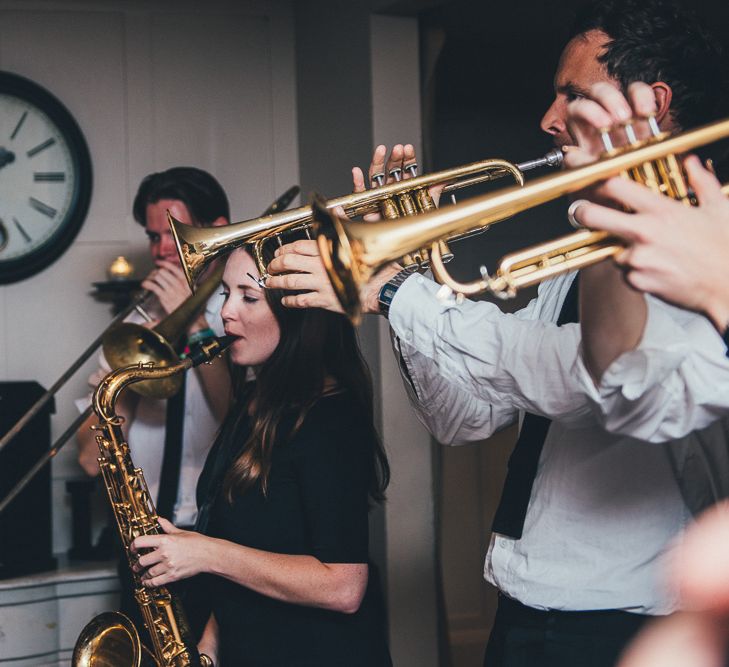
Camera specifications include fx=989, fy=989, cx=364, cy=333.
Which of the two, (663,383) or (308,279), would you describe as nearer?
(663,383)

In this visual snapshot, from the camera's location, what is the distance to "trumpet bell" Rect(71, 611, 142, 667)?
218 centimetres

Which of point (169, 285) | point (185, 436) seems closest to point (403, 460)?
point (185, 436)

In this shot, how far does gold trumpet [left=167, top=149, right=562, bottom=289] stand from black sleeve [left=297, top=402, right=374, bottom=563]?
337mm

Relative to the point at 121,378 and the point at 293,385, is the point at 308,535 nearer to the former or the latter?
the point at 293,385

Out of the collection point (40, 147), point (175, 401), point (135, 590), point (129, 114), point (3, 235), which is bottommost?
point (135, 590)

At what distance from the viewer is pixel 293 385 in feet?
Answer: 6.66

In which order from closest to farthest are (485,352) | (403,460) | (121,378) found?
1. (485,352)
2. (121,378)
3. (403,460)

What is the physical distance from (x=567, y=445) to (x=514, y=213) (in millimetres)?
589

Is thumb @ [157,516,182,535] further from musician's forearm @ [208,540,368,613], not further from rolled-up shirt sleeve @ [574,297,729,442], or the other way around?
rolled-up shirt sleeve @ [574,297,729,442]

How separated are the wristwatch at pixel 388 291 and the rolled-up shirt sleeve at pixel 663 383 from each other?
0.40 m

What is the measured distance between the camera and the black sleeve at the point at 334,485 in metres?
1.87

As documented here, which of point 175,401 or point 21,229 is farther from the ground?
point 21,229

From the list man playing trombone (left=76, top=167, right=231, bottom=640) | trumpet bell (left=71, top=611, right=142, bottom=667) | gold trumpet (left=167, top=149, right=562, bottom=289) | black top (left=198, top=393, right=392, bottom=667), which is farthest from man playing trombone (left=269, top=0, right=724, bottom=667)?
man playing trombone (left=76, top=167, right=231, bottom=640)

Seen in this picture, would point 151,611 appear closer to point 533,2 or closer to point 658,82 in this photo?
point 658,82
